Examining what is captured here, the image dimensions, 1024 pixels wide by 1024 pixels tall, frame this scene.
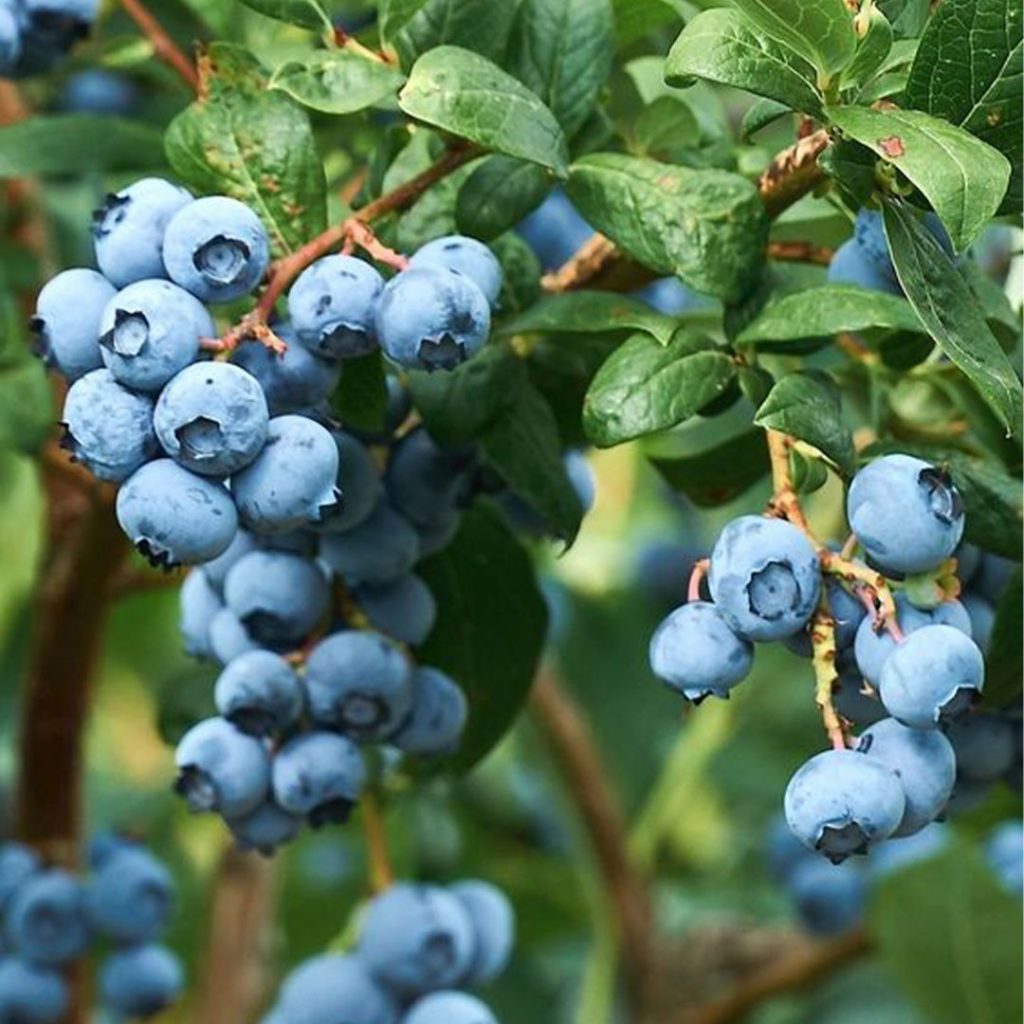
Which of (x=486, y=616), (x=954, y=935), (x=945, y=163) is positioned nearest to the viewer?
(x=945, y=163)

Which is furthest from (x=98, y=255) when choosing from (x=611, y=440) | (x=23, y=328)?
(x=23, y=328)

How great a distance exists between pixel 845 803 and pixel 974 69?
258 millimetres

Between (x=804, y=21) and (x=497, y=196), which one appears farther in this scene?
(x=497, y=196)

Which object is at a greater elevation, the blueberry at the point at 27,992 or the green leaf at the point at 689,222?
the green leaf at the point at 689,222

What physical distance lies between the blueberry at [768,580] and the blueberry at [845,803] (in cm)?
5

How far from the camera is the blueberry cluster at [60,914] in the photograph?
4.21 ft

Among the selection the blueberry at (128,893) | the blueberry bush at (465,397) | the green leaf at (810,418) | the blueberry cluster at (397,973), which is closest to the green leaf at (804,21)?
the blueberry bush at (465,397)

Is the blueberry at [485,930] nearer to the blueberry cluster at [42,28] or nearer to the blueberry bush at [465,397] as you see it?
the blueberry bush at [465,397]

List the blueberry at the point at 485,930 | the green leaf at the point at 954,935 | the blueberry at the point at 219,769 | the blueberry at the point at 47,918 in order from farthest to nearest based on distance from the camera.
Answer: the green leaf at the point at 954,935 → the blueberry at the point at 47,918 → the blueberry at the point at 485,930 → the blueberry at the point at 219,769

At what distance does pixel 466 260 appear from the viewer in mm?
757

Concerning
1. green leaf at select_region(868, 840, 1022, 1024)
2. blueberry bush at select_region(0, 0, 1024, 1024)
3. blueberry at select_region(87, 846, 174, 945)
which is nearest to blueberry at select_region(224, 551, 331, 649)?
blueberry bush at select_region(0, 0, 1024, 1024)

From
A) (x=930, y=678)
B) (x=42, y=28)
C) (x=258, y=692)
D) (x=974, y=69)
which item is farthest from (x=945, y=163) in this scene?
(x=42, y=28)

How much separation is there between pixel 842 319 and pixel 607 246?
0.16 m

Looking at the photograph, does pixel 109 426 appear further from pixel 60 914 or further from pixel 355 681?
pixel 60 914
